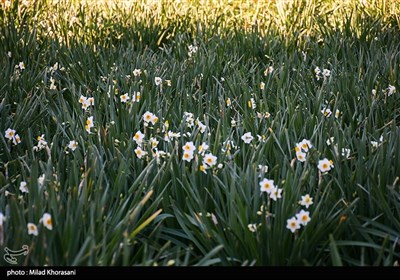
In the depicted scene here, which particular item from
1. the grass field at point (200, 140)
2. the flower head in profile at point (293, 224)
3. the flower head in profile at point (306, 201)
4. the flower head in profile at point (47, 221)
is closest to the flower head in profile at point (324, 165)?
the grass field at point (200, 140)

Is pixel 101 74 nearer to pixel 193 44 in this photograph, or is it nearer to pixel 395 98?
pixel 193 44

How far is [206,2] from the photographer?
15.9 ft

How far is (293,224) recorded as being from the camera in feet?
4.82

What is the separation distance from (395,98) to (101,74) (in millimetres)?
1819

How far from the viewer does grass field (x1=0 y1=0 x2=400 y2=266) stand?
58.5 inches

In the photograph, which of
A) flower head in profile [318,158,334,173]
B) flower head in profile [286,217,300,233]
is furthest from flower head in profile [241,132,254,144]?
flower head in profile [286,217,300,233]

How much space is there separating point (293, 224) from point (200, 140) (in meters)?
0.83

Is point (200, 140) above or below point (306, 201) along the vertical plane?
below

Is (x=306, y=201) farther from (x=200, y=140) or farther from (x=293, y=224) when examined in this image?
(x=200, y=140)

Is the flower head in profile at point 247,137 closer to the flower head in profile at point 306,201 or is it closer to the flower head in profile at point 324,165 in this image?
the flower head in profile at point 324,165

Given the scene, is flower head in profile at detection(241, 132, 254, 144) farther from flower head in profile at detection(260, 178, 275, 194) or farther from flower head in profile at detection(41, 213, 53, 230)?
flower head in profile at detection(41, 213, 53, 230)

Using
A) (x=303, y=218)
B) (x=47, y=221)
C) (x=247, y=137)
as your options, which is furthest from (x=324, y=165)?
(x=47, y=221)

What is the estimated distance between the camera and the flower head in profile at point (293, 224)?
146 centimetres

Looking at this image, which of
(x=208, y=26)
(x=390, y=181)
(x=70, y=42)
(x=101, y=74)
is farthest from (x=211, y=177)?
(x=208, y=26)
